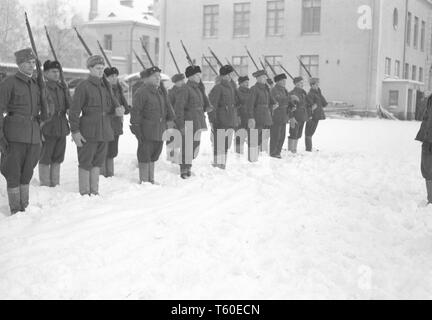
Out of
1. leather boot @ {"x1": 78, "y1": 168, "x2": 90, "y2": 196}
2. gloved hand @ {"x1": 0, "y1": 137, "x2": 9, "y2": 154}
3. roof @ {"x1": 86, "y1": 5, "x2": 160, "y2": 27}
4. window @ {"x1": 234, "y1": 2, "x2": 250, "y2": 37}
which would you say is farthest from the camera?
roof @ {"x1": 86, "y1": 5, "x2": 160, "y2": 27}

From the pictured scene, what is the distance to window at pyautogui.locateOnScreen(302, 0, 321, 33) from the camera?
34.9 metres

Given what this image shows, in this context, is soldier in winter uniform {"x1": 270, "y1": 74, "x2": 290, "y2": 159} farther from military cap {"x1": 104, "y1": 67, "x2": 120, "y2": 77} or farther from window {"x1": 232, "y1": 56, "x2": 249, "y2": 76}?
window {"x1": 232, "y1": 56, "x2": 249, "y2": 76}

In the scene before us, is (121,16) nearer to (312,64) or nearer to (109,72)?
(312,64)

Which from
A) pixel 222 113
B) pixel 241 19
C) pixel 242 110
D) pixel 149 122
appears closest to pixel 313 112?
pixel 242 110

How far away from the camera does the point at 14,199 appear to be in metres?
6.68

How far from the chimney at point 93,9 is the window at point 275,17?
82.4 ft

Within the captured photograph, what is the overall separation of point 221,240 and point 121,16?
51.3 meters

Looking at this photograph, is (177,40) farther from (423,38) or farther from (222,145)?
(222,145)

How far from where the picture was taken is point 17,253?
5281mm

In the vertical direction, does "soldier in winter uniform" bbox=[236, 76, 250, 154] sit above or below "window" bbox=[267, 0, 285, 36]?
below

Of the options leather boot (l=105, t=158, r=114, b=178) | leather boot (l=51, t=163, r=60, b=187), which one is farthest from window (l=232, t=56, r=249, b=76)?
leather boot (l=51, t=163, r=60, b=187)

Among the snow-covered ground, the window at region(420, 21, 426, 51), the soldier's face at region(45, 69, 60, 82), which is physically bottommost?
the snow-covered ground

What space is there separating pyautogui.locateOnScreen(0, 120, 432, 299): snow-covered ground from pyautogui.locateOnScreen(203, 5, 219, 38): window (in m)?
29.6
